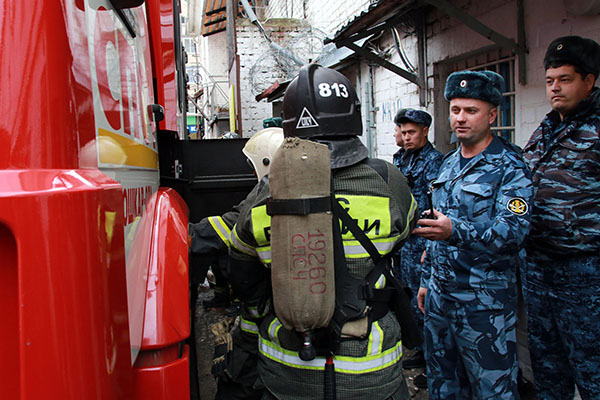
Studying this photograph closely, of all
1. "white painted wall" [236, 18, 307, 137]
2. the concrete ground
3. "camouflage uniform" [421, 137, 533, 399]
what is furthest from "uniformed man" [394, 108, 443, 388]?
"white painted wall" [236, 18, 307, 137]

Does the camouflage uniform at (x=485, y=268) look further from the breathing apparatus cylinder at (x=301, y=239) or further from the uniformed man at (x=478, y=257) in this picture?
the breathing apparatus cylinder at (x=301, y=239)

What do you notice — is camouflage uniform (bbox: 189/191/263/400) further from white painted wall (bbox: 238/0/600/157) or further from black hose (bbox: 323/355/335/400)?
white painted wall (bbox: 238/0/600/157)

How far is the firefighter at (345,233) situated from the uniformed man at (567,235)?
1.12 meters

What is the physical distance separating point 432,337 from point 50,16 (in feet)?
7.98

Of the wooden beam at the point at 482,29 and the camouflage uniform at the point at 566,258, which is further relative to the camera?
the wooden beam at the point at 482,29

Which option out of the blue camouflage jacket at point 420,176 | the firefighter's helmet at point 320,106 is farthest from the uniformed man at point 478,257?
the blue camouflage jacket at point 420,176

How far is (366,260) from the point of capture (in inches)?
65.9

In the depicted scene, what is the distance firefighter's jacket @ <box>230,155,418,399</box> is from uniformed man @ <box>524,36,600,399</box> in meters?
1.18

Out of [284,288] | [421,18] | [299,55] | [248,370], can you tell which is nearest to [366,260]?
[284,288]

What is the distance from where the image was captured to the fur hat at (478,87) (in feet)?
8.14

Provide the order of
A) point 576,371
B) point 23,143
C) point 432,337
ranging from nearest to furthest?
1. point 23,143
2. point 576,371
3. point 432,337

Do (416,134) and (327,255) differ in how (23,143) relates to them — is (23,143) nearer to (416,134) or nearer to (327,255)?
(327,255)

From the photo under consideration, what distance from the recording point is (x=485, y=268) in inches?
94.4

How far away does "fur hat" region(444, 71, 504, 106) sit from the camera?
248 centimetres
